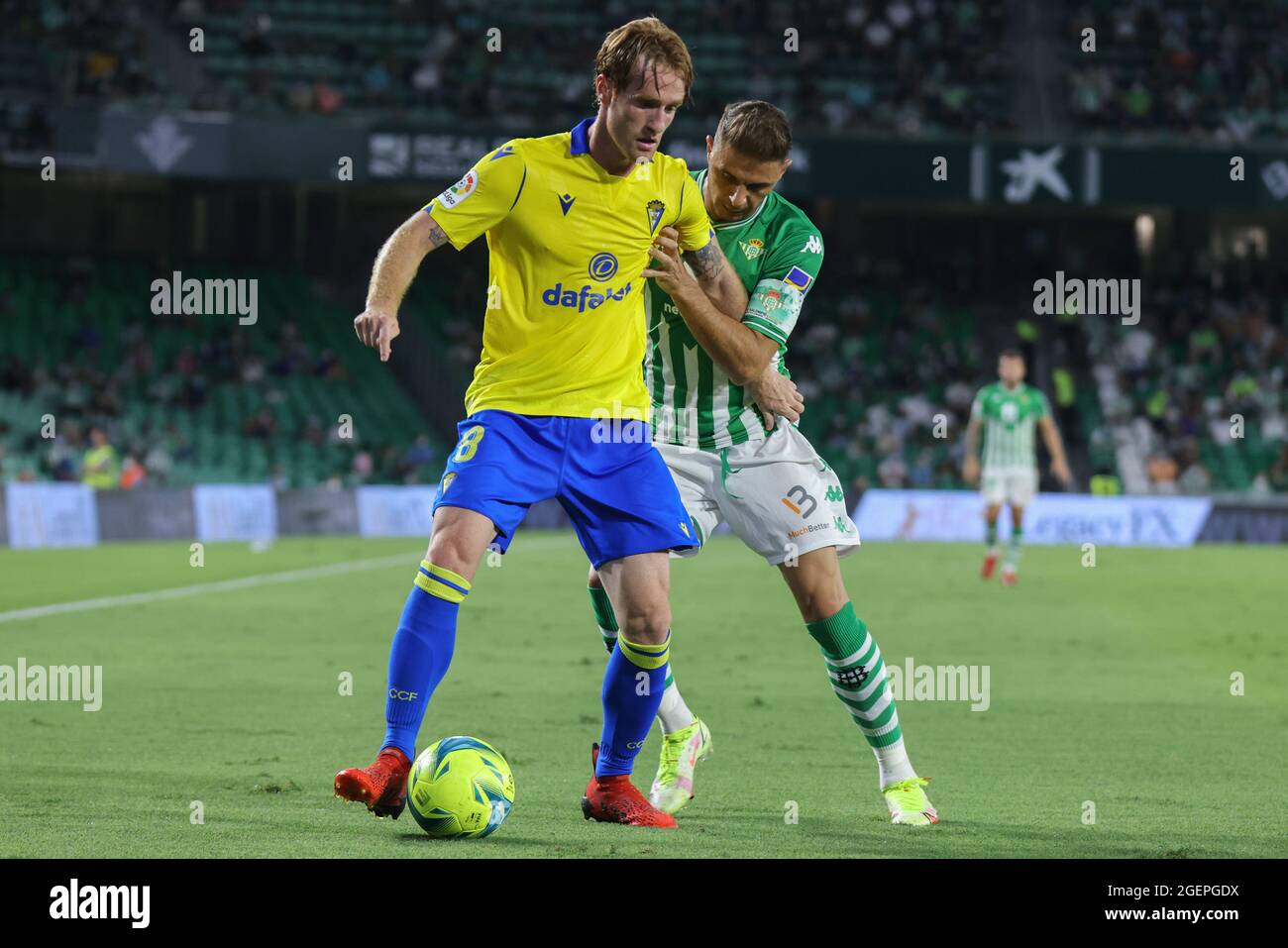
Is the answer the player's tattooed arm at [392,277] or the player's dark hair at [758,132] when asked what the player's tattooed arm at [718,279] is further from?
the player's tattooed arm at [392,277]

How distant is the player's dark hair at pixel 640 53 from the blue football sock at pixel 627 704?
69.6 inches

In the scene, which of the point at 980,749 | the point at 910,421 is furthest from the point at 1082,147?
the point at 980,749

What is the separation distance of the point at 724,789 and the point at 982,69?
30.1 metres

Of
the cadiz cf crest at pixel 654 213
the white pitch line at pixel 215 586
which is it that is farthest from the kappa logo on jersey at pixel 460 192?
the white pitch line at pixel 215 586

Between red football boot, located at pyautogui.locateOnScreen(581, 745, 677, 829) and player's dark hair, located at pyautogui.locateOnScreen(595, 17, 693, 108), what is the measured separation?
219 centimetres

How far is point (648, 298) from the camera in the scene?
21.5 feet

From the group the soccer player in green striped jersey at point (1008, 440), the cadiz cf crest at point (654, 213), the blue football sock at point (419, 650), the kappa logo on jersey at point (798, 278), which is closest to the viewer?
the blue football sock at point (419, 650)

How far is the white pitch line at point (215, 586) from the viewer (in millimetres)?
13928

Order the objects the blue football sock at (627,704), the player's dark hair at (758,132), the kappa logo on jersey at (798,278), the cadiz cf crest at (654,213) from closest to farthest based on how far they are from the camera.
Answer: the cadiz cf crest at (654,213)
the blue football sock at (627,704)
the player's dark hair at (758,132)
the kappa logo on jersey at (798,278)

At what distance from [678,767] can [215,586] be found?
10915 millimetres

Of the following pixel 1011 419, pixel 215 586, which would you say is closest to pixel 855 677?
pixel 215 586

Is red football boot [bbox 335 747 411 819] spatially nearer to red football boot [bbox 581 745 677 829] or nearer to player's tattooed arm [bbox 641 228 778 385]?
red football boot [bbox 581 745 677 829]

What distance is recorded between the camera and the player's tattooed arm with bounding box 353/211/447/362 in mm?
5008

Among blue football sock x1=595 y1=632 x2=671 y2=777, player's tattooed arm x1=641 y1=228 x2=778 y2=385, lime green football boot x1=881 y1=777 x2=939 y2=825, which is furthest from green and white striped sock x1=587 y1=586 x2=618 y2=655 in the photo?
lime green football boot x1=881 y1=777 x2=939 y2=825
